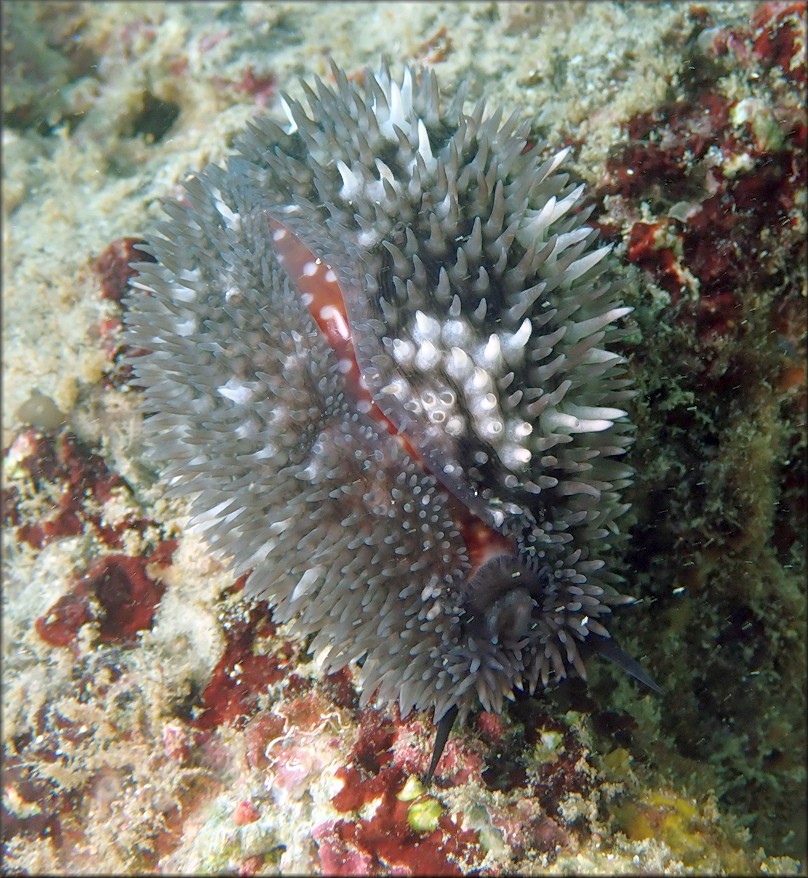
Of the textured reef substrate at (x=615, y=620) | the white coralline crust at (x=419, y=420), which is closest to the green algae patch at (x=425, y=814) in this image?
the textured reef substrate at (x=615, y=620)

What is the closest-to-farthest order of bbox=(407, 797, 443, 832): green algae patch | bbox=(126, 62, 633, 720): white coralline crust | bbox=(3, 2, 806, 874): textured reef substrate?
bbox=(126, 62, 633, 720): white coralline crust < bbox=(407, 797, 443, 832): green algae patch < bbox=(3, 2, 806, 874): textured reef substrate

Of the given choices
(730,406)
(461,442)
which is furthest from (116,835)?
(730,406)

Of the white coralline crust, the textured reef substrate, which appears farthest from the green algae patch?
the white coralline crust

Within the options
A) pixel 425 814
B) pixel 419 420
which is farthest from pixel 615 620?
pixel 419 420

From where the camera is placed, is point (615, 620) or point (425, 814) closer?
point (425, 814)

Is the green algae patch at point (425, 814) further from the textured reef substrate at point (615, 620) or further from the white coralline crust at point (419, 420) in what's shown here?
the white coralline crust at point (419, 420)

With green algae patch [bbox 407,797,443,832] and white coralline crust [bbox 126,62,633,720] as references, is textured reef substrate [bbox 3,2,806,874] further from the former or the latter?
white coralline crust [bbox 126,62,633,720]

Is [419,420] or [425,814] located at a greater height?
[419,420]

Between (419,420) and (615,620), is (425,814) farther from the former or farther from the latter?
(419,420)

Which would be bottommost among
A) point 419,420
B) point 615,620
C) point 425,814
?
point 615,620

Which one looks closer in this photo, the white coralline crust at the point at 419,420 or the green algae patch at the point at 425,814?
the white coralline crust at the point at 419,420
